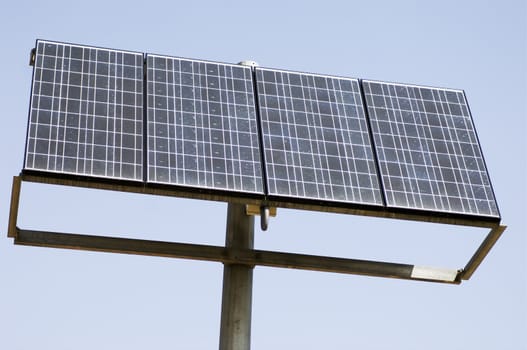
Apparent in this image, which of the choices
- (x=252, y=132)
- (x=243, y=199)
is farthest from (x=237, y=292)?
(x=252, y=132)

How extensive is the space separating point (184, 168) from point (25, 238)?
2678 mm

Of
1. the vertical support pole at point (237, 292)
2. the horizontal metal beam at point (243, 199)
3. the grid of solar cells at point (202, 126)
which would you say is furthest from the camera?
the vertical support pole at point (237, 292)

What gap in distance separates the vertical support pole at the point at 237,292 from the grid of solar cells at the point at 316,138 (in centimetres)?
146

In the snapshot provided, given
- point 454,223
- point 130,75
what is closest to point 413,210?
point 454,223

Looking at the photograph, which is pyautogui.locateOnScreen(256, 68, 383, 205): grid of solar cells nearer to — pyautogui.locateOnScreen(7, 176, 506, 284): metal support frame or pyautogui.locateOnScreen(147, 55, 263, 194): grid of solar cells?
pyautogui.locateOnScreen(147, 55, 263, 194): grid of solar cells

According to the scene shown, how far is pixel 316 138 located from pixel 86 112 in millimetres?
3756

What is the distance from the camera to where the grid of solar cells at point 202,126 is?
747 inches

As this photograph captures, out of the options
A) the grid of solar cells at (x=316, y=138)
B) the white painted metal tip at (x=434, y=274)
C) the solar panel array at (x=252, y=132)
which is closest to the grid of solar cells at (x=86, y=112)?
the solar panel array at (x=252, y=132)

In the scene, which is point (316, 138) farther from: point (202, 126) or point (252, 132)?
point (202, 126)

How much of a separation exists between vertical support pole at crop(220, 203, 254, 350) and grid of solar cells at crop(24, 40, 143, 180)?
233 cm

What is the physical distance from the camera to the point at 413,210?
19547 millimetres

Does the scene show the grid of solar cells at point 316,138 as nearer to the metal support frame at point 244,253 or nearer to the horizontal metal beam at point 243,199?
the horizontal metal beam at point 243,199

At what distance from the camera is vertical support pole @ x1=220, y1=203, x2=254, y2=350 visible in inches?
787

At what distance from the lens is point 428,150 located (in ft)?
68.3
